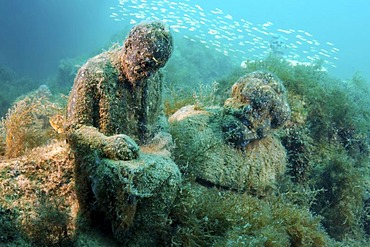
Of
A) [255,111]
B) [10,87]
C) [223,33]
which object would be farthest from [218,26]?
[255,111]

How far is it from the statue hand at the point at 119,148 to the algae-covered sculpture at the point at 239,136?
150 cm

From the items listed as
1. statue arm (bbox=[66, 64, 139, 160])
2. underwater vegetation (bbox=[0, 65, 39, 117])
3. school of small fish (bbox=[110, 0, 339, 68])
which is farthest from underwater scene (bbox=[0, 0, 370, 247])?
school of small fish (bbox=[110, 0, 339, 68])

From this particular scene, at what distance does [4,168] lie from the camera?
137 inches

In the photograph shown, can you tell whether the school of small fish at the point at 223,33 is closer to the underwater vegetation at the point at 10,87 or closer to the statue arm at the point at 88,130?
the underwater vegetation at the point at 10,87

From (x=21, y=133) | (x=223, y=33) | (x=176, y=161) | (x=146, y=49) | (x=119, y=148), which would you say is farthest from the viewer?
(x=223, y=33)

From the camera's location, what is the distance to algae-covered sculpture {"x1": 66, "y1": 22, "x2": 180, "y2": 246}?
2.86 m

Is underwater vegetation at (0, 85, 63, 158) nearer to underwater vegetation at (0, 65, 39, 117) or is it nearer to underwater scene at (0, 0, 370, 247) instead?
underwater scene at (0, 0, 370, 247)

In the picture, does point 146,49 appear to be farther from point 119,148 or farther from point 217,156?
point 217,156

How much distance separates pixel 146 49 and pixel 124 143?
96 cm

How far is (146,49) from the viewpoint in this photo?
10.3ft

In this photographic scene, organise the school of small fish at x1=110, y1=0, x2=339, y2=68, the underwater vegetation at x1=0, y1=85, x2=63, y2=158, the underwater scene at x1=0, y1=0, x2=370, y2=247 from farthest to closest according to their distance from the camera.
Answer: the school of small fish at x1=110, y1=0, x2=339, y2=68 < the underwater vegetation at x1=0, y1=85, x2=63, y2=158 < the underwater scene at x1=0, y1=0, x2=370, y2=247

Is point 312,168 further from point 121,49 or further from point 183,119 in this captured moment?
point 121,49

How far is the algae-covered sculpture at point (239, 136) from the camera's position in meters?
4.58

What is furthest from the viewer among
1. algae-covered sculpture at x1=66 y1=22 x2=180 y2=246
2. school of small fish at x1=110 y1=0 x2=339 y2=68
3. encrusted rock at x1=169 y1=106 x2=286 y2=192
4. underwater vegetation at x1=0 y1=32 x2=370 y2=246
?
school of small fish at x1=110 y1=0 x2=339 y2=68
